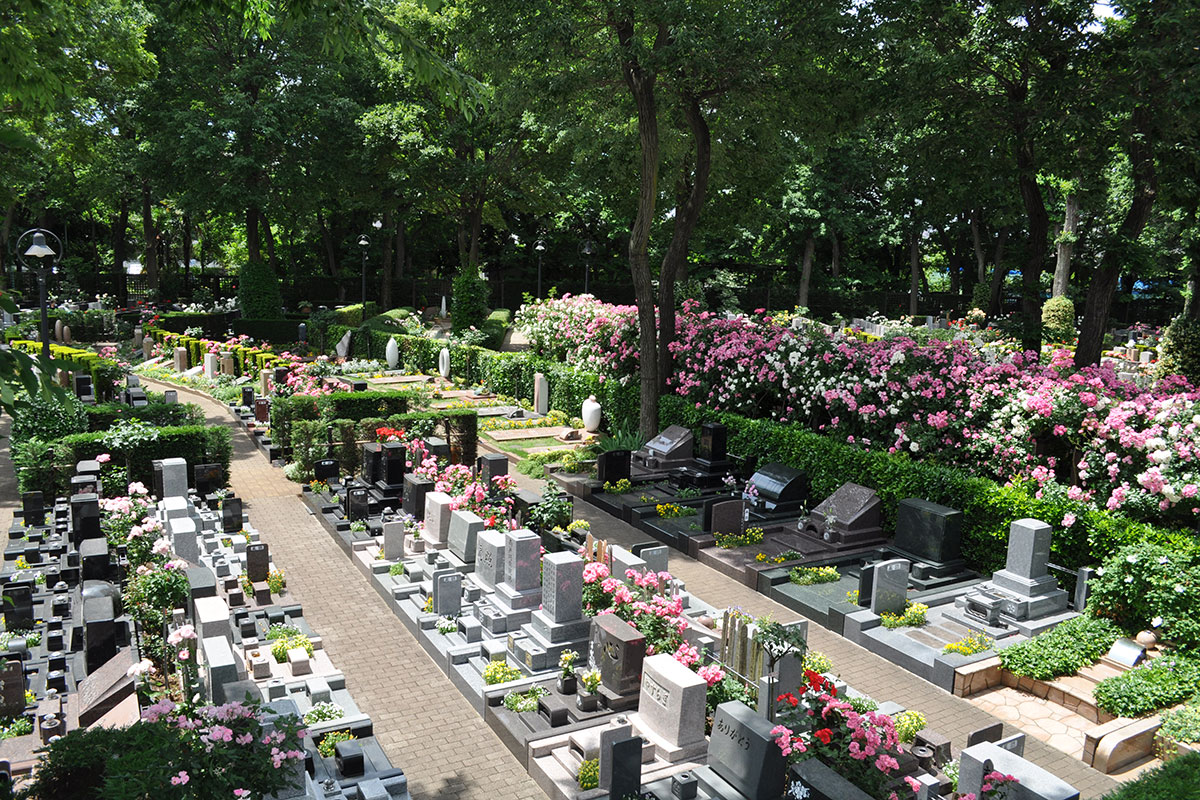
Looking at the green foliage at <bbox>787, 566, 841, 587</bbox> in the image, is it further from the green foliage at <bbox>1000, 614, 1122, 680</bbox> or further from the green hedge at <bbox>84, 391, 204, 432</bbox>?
the green hedge at <bbox>84, 391, 204, 432</bbox>

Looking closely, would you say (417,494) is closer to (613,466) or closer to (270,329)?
(613,466)

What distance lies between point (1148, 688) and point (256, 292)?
121 ft

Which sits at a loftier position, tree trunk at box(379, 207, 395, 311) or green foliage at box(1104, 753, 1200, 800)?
tree trunk at box(379, 207, 395, 311)

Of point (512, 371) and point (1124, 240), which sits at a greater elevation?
point (1124, 240)

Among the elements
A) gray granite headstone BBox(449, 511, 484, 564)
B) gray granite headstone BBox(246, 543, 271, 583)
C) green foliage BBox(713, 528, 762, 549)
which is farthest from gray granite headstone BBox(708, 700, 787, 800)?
gray granite headstone BBox(246, 543, 271, 583)

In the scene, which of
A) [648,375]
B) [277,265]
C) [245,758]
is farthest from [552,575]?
[277,265]

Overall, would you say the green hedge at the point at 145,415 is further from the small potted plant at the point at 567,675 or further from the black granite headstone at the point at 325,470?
the small potted plant at the point at 567,675

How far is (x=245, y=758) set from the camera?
652cm

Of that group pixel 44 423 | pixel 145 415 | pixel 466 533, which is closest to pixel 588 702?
pixel 466 533

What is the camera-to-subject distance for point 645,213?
65.3ft

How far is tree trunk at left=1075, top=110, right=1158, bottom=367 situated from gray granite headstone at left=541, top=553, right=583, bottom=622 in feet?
40.7

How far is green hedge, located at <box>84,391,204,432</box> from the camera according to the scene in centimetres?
1853

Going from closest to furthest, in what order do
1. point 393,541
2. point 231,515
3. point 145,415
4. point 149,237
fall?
point 393,541, point 231,515, point 145,415, point 149,237

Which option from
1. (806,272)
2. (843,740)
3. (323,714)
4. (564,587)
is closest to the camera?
(843,740)
